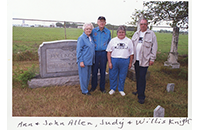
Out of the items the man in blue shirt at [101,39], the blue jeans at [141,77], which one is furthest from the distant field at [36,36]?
the blue jeans at [141,77]

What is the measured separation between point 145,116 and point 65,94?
1.98 meters

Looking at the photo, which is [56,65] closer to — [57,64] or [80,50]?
[57,64]

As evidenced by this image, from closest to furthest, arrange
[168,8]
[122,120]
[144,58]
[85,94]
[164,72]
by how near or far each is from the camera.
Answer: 1. [122,120]
2. [144,58]
3. [85,94]
4. [168,8]
5. [164,72]

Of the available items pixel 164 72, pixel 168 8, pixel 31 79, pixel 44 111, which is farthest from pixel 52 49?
pixel 164 72

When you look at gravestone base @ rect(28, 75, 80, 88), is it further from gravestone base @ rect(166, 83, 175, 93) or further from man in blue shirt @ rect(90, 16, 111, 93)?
gravestone base @ rect(166, 83, 175, 93)

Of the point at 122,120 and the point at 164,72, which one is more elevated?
A: the point at 164,72

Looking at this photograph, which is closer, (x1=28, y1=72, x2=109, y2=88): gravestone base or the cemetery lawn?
the cemetery lawn

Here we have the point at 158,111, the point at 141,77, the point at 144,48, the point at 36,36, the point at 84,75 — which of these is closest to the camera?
the point at 158,111

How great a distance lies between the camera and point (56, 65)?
441cm

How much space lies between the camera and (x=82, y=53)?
11.7 ft

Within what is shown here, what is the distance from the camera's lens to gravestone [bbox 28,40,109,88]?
4219 mm

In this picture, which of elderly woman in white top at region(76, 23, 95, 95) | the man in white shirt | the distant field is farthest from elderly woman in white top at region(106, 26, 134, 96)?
the distant field

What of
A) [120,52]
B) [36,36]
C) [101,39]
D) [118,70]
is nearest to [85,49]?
[101,39]

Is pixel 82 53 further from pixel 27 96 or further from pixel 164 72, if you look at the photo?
pixel 164 72
